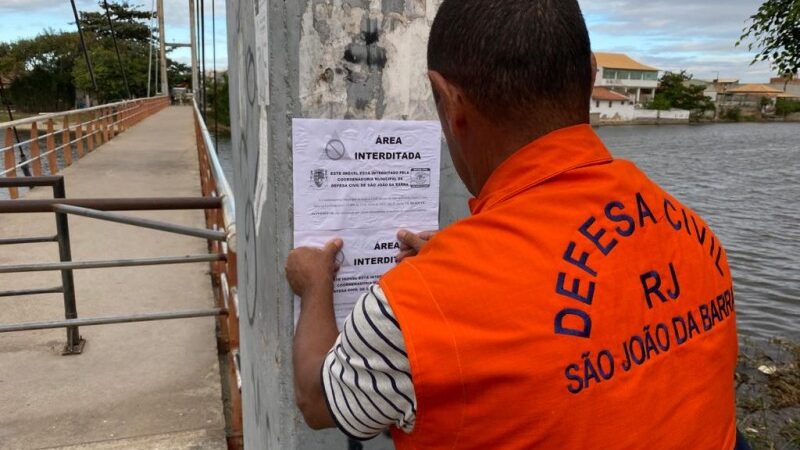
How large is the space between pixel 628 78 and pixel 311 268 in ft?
279

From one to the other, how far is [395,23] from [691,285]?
2.50 feet

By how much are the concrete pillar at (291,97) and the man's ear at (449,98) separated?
0.95 ft

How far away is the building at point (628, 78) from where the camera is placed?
77438 millimetres

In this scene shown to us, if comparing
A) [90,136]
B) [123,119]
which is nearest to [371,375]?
[90,136]

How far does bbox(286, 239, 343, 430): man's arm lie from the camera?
42.8 inches

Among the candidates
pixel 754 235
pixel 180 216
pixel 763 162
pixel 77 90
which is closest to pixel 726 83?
pixel 763 162

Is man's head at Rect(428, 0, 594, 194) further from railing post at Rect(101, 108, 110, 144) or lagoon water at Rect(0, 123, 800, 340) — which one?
railing post at Rect(101, 108, 110, 144)

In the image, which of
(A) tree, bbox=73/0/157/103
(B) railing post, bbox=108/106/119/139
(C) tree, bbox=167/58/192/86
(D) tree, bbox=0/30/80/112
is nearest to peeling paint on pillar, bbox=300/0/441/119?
(B) railing post, bbox=108/106/119/139

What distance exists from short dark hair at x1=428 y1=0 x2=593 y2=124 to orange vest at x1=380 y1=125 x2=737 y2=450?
0.06 metres

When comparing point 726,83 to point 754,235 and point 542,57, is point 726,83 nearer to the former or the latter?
point 754,235

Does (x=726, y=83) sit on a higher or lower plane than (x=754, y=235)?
higher

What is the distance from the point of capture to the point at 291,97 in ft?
4.05

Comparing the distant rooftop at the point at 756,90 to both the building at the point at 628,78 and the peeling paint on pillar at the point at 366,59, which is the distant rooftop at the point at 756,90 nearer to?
the building at the point at 628,78

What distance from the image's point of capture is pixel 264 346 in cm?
146
